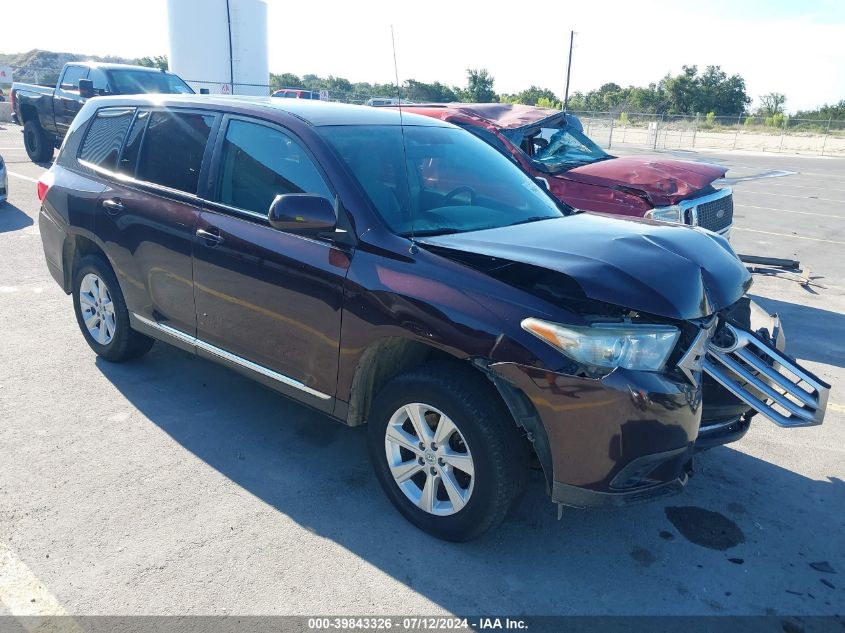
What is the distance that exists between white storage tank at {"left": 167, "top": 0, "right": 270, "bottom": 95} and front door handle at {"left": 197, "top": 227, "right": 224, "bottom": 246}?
19.0m

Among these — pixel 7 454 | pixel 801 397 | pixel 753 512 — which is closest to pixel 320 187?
pixel 7 454

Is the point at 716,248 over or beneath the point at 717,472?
over

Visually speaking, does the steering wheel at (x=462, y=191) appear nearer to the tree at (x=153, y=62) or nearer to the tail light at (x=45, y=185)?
the tail light at (x=45, y=185)

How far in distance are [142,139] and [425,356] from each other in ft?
8.39

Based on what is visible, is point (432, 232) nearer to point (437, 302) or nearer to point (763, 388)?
point (437, 302)

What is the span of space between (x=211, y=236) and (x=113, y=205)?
110 cm

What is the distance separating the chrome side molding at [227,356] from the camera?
11.9 ft

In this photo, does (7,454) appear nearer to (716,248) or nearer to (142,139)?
(142,139)

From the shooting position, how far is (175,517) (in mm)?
3299

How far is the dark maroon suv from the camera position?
278cm

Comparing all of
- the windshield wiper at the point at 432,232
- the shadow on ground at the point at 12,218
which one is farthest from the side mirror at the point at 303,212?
the shadow on ground at the point at 12,218

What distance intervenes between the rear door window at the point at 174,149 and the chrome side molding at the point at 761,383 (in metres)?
3.00

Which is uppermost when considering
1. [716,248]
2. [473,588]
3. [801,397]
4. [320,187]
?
[320,187]

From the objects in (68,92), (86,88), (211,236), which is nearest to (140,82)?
(86,88)
